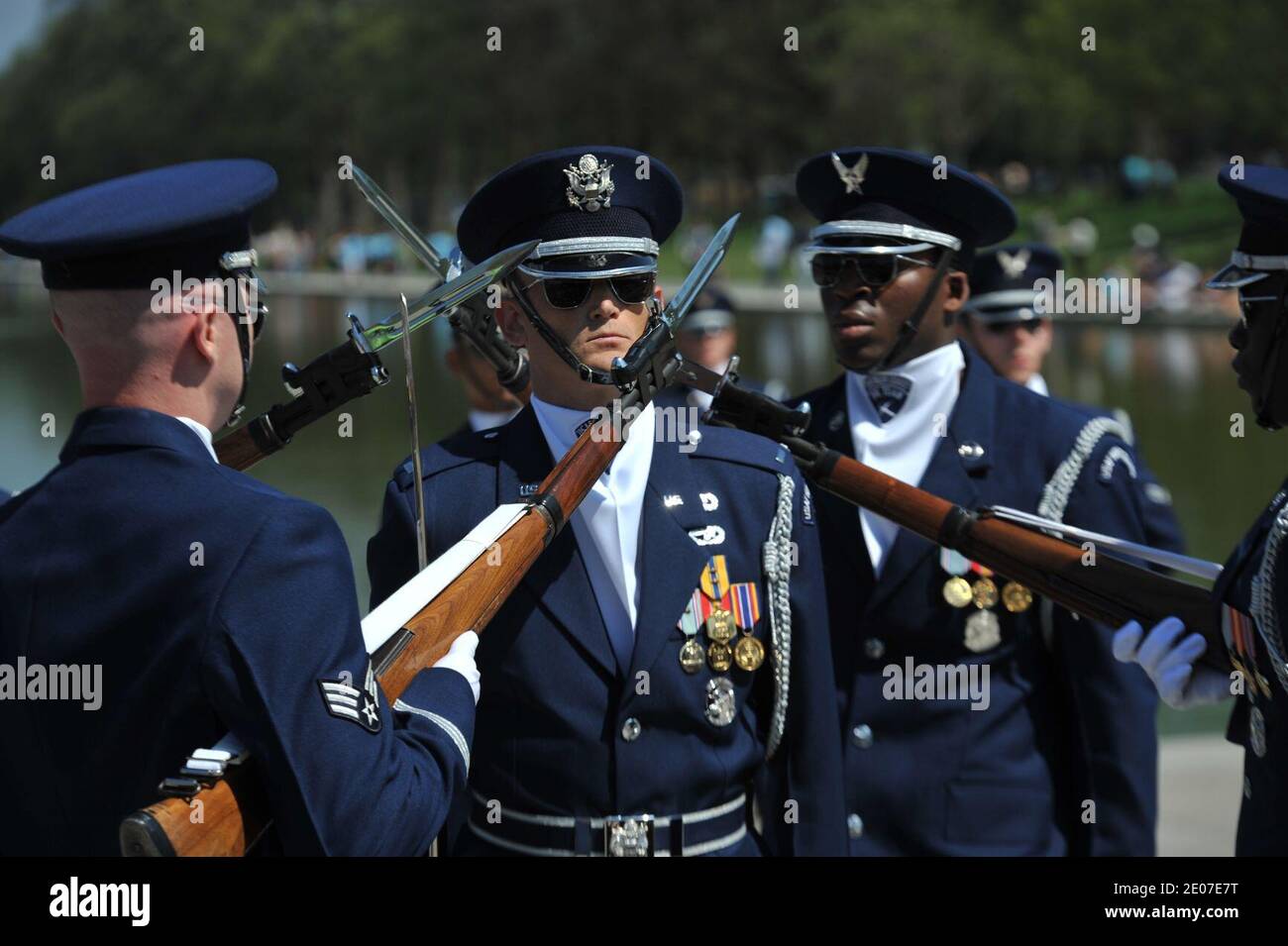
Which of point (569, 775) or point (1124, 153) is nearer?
point (569, 775)

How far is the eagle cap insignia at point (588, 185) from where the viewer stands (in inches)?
150

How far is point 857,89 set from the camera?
53.7 metres

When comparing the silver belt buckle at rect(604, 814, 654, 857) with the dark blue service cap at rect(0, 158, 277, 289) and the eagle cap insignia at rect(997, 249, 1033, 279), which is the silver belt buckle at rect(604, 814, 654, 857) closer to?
the dark blue service cap at rect(0, 158, 277, 289)

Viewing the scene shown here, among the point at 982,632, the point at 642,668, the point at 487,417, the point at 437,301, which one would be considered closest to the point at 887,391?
the point at 982,632

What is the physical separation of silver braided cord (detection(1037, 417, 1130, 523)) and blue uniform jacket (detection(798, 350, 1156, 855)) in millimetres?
20

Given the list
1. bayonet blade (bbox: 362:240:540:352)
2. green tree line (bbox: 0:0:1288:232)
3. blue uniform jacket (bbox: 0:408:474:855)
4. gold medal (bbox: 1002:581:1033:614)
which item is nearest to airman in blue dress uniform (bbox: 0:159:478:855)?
blue uniform jacket (bbox: 0:408:474:855)

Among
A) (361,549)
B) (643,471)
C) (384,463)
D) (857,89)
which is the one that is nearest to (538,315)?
(643,471)

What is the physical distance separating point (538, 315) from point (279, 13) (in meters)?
80.6

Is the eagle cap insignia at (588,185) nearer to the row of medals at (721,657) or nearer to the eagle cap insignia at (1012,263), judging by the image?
the row of medals at (721,657)

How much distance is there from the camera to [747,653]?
3713mm

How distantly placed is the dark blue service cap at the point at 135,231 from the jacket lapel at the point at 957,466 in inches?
89.1

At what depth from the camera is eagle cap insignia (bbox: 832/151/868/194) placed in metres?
4.78

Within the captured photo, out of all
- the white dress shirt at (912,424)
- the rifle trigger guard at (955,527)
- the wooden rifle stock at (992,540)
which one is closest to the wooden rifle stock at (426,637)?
the wooden rifle stock at (992,540)
